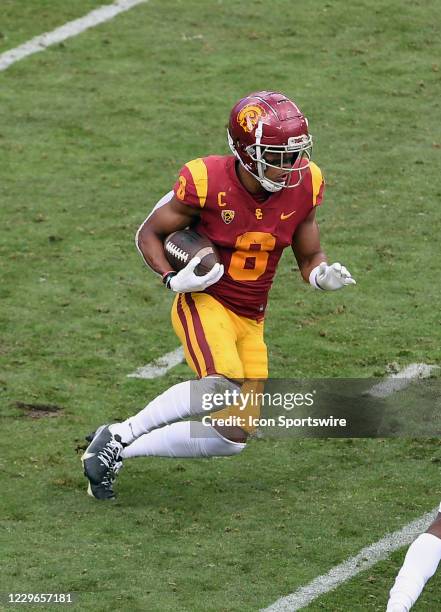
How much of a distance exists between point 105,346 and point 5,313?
0.75 meters

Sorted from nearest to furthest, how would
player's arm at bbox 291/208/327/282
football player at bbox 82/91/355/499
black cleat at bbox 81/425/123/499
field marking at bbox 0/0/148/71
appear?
football player at bbox 82/91/355/499 → black cleat at bbox 81/425/123/499 → player's arm at bbox 291/208/327/282 → field marking at bbox 0/0/148/71

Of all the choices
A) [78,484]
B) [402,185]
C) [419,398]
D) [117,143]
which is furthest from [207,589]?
[117,143]

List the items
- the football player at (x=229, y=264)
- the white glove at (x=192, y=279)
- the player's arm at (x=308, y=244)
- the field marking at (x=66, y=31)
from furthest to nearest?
the field marking at (x=66, y=31) → the player's arm at (x=308, y=244) → the football player at (x=229, y=264) → the white glove at (x=192, y=279)

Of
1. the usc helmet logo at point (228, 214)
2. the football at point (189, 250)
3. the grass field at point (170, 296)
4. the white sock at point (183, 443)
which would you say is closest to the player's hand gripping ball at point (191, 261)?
the football at point (189, 250)

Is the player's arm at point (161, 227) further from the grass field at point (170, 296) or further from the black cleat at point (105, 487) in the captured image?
the grass field at point (170, 296)

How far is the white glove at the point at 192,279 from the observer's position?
6145 mm

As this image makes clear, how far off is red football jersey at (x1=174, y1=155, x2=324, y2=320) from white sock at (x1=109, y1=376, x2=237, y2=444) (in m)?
0.46

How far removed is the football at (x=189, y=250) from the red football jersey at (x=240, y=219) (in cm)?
7

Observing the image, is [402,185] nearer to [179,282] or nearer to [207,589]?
[179,282]

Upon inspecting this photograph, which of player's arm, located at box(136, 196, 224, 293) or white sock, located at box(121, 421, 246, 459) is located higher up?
player's arm, located at box(136, 196, 224, 293)

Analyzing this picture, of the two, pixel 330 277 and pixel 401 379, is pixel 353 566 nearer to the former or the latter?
pixel 330 277

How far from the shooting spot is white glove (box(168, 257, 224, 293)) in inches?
242

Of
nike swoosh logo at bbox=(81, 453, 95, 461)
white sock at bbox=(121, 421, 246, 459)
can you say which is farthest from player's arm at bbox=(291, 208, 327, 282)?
nike swoosh logo at bbox=(81, 453, 95, 461)

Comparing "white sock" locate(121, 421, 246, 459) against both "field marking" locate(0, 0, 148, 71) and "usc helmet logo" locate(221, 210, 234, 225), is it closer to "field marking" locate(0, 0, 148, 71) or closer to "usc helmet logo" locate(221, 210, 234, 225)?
"usc helmet logo" locate(221, 210, 234, 225)
